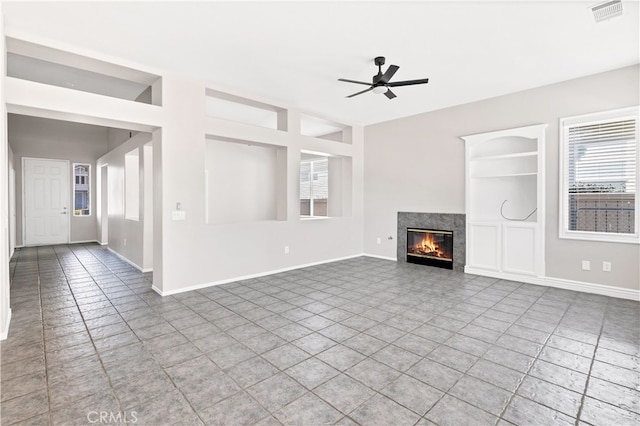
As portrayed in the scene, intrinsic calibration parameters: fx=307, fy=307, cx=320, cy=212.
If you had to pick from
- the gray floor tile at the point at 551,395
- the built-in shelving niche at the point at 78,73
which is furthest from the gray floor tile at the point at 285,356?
the built-in shelving niche at the point at 78,73

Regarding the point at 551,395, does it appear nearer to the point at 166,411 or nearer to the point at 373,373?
the point at 373,373

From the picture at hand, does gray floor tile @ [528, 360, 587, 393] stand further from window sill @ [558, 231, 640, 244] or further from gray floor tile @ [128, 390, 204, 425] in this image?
window sill @ [558, 231, 640, 244]

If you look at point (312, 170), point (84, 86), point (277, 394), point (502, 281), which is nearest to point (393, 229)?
point (502, 281)

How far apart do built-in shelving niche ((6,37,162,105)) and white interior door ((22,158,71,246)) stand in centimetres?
505

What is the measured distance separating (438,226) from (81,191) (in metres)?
9.88

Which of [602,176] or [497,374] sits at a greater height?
[602,176]

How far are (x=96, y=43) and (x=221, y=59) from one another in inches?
51.7

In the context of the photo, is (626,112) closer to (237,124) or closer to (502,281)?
(502,281)

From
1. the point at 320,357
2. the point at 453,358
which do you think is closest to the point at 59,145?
the point at 320,357

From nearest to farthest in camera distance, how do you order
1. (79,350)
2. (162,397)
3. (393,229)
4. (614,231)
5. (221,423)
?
(221,423)
(162,397)
(79,350)
(614,231)
(393,229)

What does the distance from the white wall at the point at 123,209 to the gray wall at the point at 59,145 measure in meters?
0.82

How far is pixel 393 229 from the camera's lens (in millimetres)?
6617

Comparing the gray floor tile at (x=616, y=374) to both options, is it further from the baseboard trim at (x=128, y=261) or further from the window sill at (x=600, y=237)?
the baseboard trim at (x=128, y=261)

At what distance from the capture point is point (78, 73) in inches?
169
